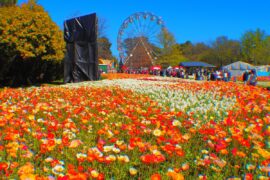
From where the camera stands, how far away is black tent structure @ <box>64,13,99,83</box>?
1727 cm

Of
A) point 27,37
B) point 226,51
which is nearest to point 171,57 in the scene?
point 226,51

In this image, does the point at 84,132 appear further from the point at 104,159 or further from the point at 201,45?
the point at 201,45

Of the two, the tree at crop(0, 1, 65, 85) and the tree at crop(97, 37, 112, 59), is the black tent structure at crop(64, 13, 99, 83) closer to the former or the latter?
the tree at crop(0, 1, 65, 85)

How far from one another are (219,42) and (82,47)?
5791 cm

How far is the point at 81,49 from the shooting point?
17.8m

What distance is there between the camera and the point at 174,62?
64750 mm

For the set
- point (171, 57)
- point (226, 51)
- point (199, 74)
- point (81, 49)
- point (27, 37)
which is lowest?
point (199, 74)

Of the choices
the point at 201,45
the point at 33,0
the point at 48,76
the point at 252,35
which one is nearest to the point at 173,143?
the point at 48,76

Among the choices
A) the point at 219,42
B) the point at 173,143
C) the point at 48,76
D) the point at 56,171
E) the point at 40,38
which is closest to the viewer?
the point at 56,171

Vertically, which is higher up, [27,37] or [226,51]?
[226,51]

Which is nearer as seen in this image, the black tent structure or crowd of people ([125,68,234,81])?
the black tent structure

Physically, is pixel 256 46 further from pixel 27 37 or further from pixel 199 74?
pixel 27 37

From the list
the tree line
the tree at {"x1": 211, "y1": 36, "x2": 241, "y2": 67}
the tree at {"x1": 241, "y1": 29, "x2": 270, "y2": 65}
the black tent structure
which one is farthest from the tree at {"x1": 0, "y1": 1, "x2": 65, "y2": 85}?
the tree at {"x1": 211, "y1": 36, "x2": 241, "y2": 67}

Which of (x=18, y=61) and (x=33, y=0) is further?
(x=33, y=0)
